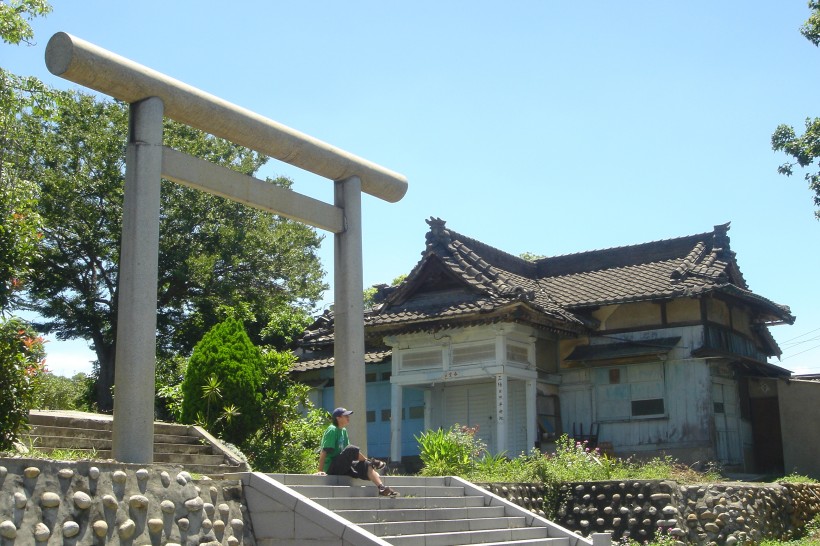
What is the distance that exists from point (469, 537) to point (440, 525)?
0.42 meters

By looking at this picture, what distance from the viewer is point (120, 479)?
9.50 m

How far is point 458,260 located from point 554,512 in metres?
8.62

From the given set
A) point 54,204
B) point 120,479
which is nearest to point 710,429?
point 120,479

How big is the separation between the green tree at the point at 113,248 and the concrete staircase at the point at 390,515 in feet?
60.9

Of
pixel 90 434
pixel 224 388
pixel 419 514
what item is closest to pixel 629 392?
pixel 224 388

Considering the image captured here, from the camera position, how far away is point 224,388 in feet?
53.9

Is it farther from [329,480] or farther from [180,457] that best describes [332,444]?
[180,457]

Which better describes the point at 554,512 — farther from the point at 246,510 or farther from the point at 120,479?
the point at 120,479

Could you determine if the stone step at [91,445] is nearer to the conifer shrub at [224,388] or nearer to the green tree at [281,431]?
the conifer shrub at [224,388]

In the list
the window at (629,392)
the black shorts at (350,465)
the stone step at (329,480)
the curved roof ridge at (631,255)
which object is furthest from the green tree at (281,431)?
the curved roof ridge at (631,255)

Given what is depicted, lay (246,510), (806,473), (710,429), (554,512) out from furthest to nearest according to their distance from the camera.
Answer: (806,473) → (710,429) → (554,512) → (246,510)

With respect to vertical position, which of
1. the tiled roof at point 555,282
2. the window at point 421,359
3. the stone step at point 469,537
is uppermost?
the tiled roof at point 555,282

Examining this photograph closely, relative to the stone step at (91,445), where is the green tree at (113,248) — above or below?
above

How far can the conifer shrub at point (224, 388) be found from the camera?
16297mm
